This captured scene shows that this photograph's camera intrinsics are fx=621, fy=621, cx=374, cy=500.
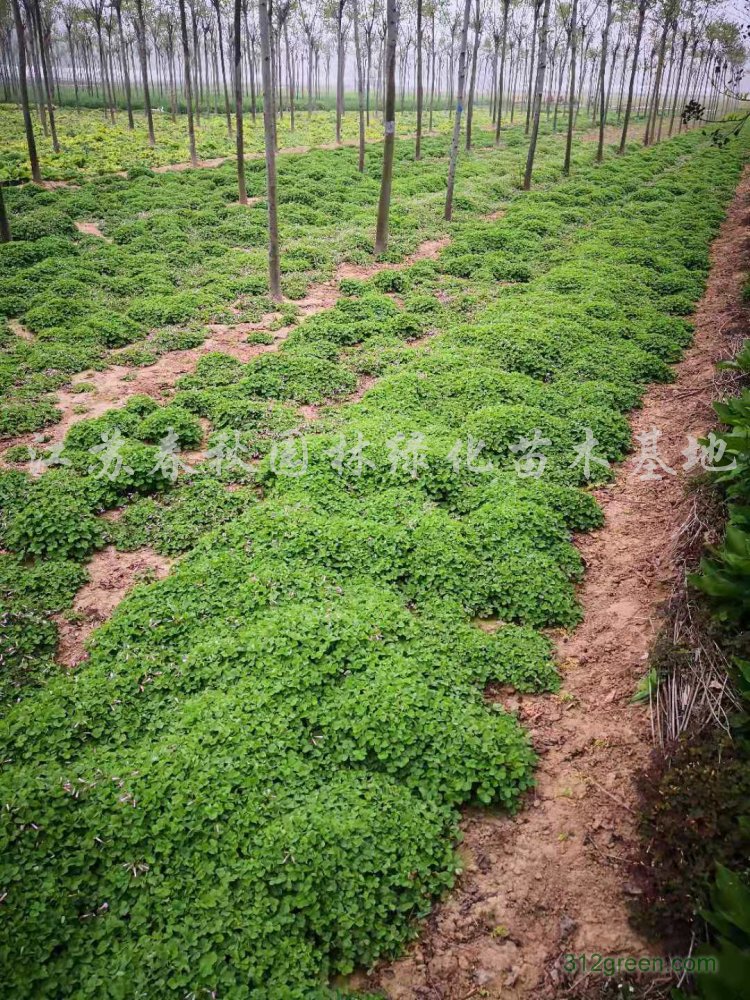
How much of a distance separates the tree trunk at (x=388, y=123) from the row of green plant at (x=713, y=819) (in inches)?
607

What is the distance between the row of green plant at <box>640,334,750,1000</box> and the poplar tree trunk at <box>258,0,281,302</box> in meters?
12.4

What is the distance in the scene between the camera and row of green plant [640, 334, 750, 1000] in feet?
10.3

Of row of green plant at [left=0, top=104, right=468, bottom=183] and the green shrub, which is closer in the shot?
the green shrub

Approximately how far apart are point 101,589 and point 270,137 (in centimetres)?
1131

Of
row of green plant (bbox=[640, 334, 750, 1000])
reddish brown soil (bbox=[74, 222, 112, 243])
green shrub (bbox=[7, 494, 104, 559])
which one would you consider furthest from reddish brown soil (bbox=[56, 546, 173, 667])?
reddish brown soil (bbox=[74, 222, 112, 243])

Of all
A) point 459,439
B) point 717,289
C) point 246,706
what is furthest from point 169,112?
point 246,706

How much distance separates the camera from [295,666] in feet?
18.1

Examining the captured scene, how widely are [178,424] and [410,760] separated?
659cm

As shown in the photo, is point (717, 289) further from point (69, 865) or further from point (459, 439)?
point (69, 865)

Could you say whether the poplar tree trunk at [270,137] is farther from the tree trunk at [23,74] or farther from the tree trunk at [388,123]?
the tree trunk at [23,74]

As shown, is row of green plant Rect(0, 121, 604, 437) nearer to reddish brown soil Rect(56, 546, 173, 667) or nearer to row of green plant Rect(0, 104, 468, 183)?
row of green plant Rect(0, 104, 468, 183)

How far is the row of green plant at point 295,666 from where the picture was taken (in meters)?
4.05

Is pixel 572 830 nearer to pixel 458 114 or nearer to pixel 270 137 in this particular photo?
pixel 270 137

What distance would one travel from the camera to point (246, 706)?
5164 mm
